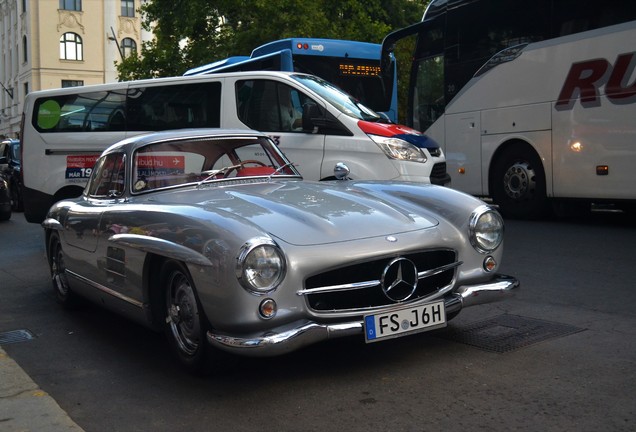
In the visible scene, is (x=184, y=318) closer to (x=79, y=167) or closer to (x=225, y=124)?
(x=225, y=124)

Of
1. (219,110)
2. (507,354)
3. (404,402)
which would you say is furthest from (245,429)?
(219,110)

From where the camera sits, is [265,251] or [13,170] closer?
[265,251]

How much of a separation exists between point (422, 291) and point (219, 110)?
680 centimetres

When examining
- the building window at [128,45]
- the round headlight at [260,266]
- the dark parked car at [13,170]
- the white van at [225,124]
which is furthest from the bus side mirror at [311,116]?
the building window at [128,45]

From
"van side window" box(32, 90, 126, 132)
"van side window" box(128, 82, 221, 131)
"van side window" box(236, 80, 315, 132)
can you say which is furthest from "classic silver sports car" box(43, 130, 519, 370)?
"van side window" box(32, 90, 126, 132)

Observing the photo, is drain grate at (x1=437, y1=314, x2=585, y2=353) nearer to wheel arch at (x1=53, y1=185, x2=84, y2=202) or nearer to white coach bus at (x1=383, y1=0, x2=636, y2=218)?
white coach bus at (x1=383, y1=0, x2=636, y2=218)

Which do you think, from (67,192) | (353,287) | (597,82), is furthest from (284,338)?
(597,82)

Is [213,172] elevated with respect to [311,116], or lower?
lower

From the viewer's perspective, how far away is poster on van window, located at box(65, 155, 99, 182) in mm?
10938

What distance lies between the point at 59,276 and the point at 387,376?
3.46m

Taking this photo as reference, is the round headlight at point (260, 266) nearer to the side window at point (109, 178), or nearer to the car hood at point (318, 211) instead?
the car hood at point (318, 211)

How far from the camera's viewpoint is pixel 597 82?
10547mm

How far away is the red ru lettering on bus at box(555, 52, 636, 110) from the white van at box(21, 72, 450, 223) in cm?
244

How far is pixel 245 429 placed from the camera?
3.66 metres
